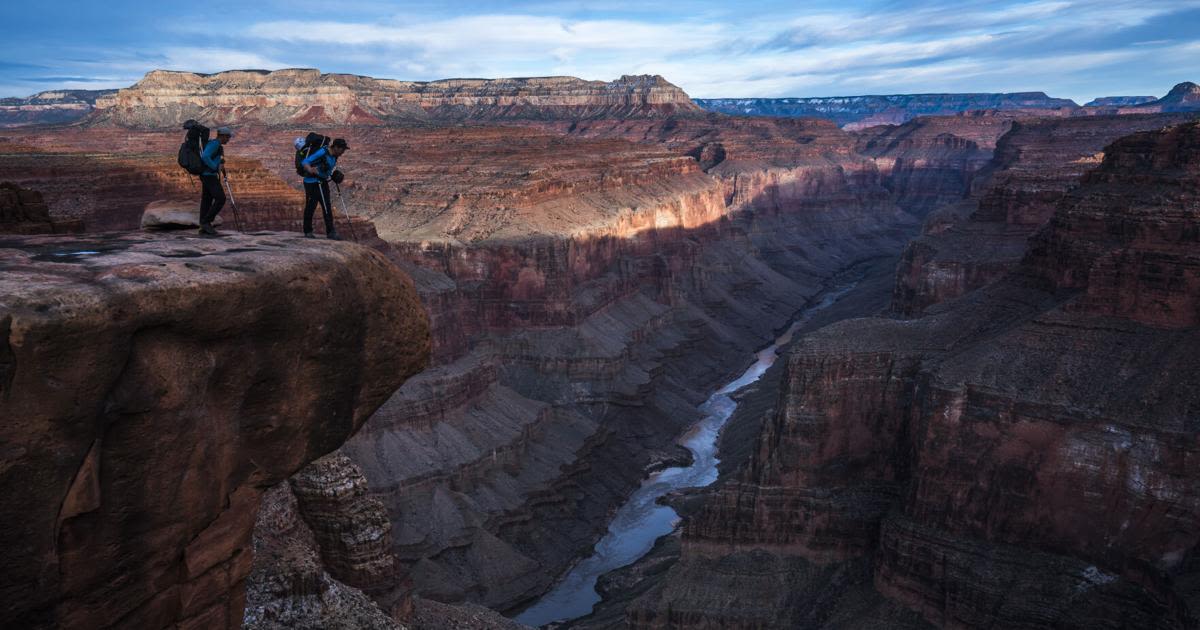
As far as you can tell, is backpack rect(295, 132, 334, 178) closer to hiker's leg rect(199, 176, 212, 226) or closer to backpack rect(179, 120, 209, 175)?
backpack rect(179, 120, 209, 175)

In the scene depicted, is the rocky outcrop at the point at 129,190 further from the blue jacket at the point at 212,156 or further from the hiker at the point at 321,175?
the blue jacket at the point at 212,156

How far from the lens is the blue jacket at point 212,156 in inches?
637

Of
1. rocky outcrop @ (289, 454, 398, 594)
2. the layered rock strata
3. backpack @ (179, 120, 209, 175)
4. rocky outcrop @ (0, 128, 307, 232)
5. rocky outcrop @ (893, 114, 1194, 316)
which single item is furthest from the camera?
rocky outcrop @ (893, 114, 1194, 316)

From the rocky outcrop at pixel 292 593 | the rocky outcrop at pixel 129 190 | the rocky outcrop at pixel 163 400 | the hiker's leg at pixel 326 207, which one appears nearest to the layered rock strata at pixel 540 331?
the rocky outcrop at pixel 129 190

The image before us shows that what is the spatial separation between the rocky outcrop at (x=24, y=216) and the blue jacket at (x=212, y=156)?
2836 millimetres

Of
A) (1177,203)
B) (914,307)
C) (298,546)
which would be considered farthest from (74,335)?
(914,307)

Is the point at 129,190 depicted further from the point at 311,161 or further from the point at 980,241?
the point at 980,241

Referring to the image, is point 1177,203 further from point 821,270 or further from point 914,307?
point 821,270

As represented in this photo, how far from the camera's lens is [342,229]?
144 feet

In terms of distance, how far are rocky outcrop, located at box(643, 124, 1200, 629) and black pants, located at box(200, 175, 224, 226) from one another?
23184 mm

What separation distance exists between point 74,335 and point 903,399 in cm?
3121

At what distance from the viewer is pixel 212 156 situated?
16297 millimetres

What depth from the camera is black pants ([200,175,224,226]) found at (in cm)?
1572

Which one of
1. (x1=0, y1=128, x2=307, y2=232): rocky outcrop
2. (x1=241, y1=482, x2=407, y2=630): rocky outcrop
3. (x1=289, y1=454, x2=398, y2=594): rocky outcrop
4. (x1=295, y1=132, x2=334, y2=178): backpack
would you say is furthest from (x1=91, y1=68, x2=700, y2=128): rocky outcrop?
(x1=295, y1=132, x2=334, y2=178): backpack
